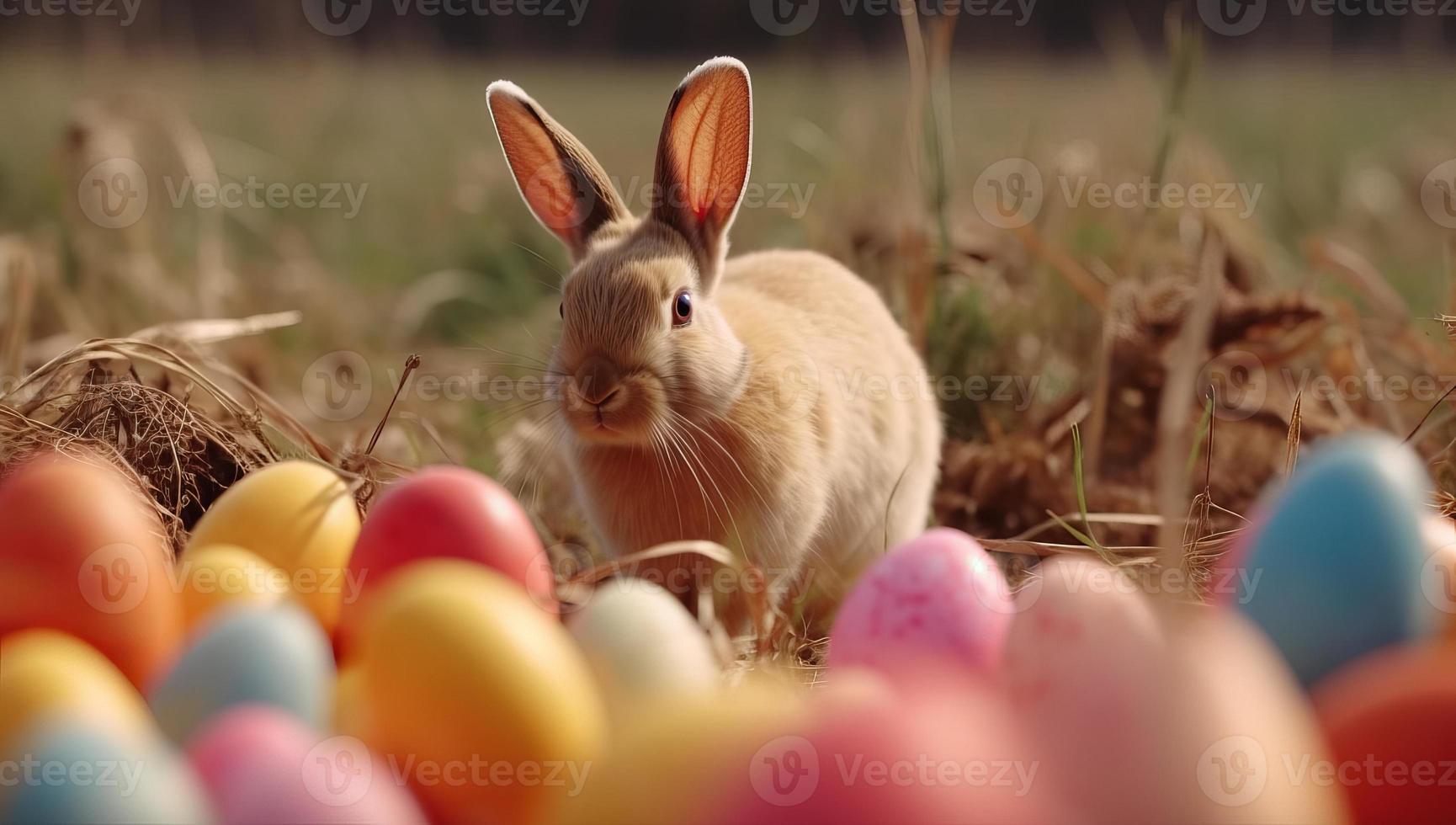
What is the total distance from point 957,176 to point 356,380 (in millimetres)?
2846

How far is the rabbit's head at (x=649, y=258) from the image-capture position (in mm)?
2299

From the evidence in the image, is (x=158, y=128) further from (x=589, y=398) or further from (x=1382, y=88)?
(x=1382, y=88)

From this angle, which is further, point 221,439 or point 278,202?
point 278,202

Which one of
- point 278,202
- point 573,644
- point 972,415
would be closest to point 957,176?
point 972,415

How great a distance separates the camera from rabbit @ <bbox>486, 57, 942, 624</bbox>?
2.33 metres

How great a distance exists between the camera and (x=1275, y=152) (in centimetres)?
660
